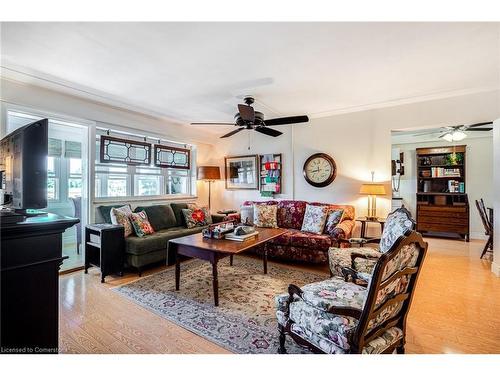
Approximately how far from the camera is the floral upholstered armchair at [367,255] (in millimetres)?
2113

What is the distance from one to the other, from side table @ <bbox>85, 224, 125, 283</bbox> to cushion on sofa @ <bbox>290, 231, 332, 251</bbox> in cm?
238

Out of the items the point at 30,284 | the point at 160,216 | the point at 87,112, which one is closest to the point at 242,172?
the point at 160,216

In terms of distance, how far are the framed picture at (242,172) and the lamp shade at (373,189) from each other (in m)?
2.14

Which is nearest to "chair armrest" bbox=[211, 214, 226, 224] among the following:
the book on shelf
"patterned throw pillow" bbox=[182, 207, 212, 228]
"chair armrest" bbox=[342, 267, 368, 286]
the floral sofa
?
"patterned throw pillow" bbox=[182, 207, 212, 228]

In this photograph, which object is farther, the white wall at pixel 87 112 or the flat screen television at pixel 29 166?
the white wall at pixel 87 112

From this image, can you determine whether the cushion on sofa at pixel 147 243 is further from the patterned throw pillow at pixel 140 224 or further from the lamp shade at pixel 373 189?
the lamp shade at pixel 373 189

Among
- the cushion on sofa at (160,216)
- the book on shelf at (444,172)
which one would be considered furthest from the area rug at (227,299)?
the book on shelf at (444,172)

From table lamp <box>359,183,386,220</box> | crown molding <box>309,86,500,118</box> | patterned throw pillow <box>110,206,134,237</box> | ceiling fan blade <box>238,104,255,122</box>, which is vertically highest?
crown molding <box>309,86,500,118</box>

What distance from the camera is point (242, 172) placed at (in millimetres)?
5453

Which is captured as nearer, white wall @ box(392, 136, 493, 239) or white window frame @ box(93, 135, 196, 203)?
white window frame @ box(93, 135, 196, 203)

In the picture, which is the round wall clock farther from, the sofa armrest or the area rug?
the area rug

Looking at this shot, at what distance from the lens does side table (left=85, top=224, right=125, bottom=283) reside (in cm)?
312
